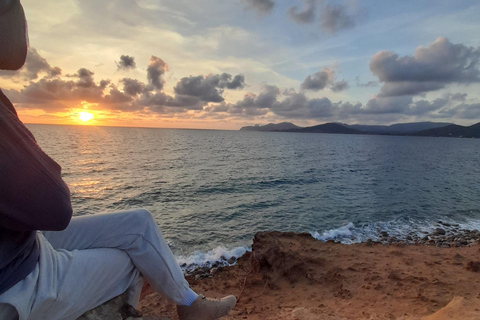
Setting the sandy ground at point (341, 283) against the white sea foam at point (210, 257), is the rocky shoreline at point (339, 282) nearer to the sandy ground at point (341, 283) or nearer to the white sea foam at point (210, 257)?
the sandy ground at point (341, 283)

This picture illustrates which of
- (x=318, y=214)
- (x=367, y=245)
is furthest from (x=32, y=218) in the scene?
(x=318, y=214)

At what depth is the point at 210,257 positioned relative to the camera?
10.1 meters

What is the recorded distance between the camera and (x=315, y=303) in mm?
5984

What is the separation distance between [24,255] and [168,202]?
16082 millimetres

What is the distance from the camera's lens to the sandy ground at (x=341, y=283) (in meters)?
5.37

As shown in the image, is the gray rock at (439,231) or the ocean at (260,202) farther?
the gray rock at (439,231)

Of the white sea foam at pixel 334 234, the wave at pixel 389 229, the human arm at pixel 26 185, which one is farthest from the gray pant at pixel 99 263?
the white sea foam at pixel 334 234

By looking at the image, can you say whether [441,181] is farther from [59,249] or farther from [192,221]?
[59,249]

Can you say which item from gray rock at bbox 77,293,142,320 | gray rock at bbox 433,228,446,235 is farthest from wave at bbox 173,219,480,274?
gray rock at bbox 77,293,142,320

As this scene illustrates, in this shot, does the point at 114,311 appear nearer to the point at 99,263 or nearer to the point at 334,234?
the point at 99,263

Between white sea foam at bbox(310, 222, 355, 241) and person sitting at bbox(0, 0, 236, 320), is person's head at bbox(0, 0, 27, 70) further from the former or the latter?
white sea foam at bbox(310, 222, 355, 241)

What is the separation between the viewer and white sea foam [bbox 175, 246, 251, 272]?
379 inches

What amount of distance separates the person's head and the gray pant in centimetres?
125

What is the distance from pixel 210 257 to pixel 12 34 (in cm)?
947
